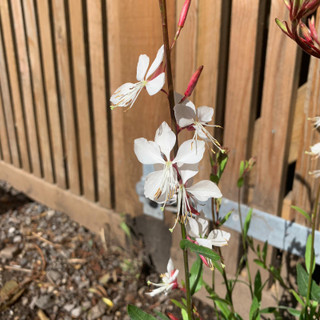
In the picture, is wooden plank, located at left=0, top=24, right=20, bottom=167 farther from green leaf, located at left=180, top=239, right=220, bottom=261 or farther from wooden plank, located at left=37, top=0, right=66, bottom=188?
green leaf, located at left=180, top=239, right=220, bottom=261

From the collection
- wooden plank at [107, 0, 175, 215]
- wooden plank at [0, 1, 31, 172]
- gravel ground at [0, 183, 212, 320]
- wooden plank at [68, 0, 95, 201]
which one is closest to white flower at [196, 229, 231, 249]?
wooden plank at [107, 0, 175, 215]

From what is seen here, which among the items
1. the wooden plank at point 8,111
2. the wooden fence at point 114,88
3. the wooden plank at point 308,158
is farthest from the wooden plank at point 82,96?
the wooden plank at point 308,158

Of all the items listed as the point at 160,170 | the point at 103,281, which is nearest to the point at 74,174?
the point at 103,281

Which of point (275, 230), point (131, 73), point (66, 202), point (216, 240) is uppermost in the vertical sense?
point (131, 73)

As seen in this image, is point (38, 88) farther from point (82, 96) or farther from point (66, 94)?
point (82, 96)

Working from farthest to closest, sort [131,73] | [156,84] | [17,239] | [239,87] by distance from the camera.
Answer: [17,239]
[131,73]
[239,87]
[156,84]

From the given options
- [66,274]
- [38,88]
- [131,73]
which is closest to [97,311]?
[66,274]

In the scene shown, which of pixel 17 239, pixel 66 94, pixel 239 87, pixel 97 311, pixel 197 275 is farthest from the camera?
pixel 17 239
